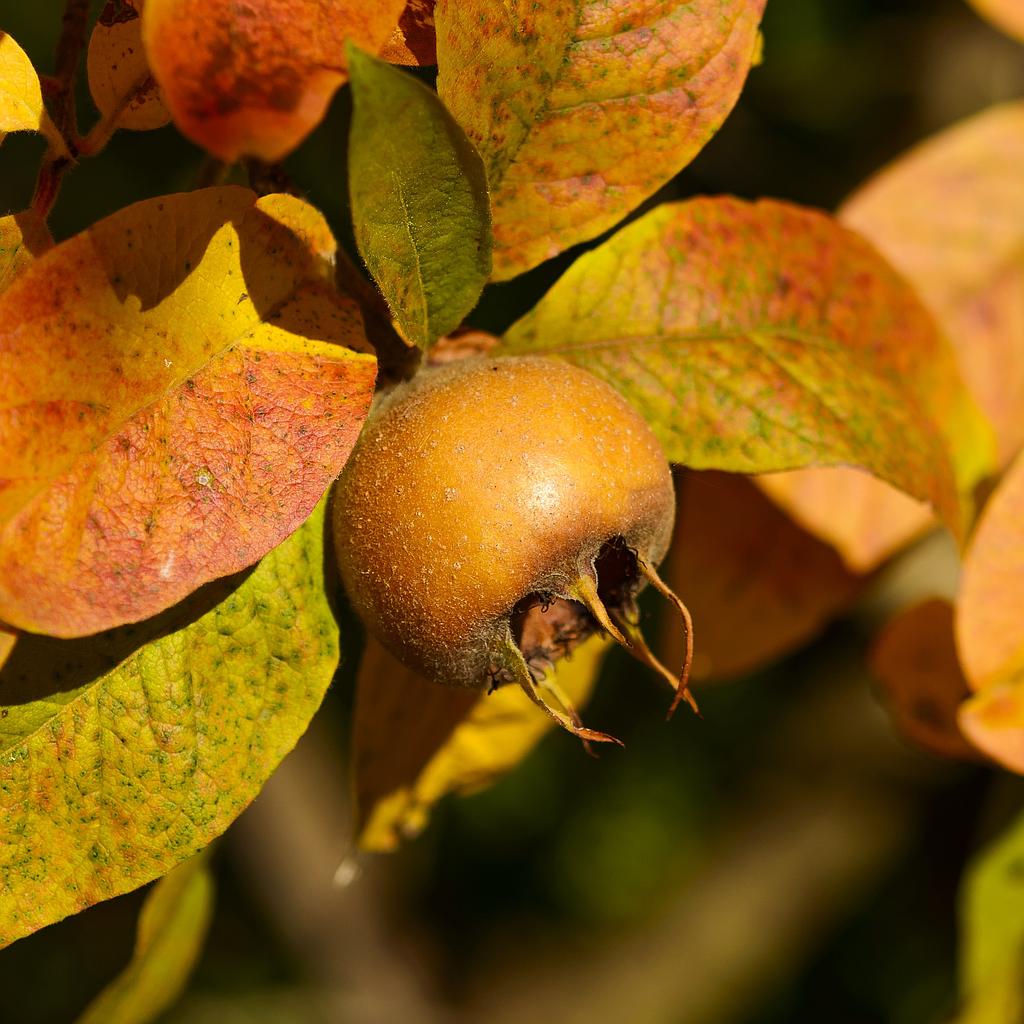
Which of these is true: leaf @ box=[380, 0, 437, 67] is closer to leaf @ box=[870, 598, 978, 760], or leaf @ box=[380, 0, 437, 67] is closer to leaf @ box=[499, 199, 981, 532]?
leaf @ box=[499, 199, 981, 532]

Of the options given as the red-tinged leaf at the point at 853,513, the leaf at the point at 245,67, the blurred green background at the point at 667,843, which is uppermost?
the leaf at the point at 245,67

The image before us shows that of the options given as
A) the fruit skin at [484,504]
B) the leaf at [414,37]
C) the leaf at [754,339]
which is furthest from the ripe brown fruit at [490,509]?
the leaf at [414,37]

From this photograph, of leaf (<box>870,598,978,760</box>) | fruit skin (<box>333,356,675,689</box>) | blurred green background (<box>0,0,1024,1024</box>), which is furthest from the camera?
blurred green background (<box>0,0,1024,1024</box>)

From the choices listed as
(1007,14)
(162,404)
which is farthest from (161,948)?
(1007,14)

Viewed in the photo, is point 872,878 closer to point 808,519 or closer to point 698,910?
point 698,910

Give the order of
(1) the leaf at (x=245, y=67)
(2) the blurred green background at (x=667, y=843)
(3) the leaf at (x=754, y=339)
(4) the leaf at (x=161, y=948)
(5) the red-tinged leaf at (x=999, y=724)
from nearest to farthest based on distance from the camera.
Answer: (1) the leaf at (x=245, y=67)
(3) the leaf at (x=754, y=339)
(5) the red-tinged leaf at (x=999, y=724)
(4) the leaf at (x=161, y=948)
(2) the blurred green background at (x=667, y=843)

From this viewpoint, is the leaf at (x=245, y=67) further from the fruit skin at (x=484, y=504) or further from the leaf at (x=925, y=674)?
the leaf at (x=925, y=674)

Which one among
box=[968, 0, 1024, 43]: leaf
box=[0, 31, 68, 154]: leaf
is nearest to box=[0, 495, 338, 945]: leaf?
box=[0, 31, 68, 154]: leaf
